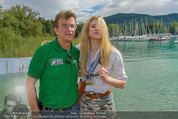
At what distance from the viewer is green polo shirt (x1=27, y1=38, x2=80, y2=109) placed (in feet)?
5.87

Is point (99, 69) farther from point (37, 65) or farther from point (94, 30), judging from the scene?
point (37, 65)

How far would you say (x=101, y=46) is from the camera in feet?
6.84

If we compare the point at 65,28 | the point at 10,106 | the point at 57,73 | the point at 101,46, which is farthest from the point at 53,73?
the point at 10,106

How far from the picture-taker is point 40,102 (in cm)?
186

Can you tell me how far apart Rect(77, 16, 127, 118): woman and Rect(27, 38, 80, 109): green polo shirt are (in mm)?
290

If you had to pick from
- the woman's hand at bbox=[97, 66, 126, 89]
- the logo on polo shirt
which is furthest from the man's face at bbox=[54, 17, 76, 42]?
the woman's hand at bbox=[97, 66, 126, 89]

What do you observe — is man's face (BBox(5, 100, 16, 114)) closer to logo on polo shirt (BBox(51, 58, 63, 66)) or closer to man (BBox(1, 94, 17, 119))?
man (BBox(1, 94, 17, 119))

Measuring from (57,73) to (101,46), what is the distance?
2.05 feet

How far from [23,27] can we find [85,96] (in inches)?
1156

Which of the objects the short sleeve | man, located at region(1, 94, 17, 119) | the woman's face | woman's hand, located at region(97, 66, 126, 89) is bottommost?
man, located at region(1, 94, 17, 119)

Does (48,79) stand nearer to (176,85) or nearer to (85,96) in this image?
(85,96)

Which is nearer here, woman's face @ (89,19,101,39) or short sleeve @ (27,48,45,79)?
short sleeve @ (27,48,45,79)

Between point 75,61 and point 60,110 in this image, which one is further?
point 75,61

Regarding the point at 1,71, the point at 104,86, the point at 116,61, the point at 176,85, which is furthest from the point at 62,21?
the point at 1,71
